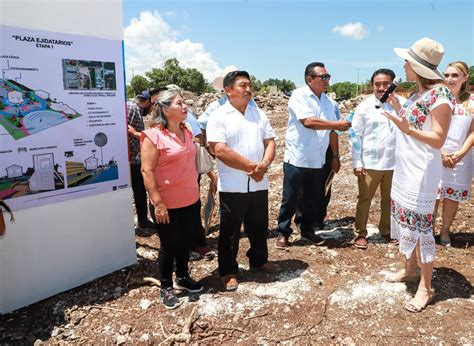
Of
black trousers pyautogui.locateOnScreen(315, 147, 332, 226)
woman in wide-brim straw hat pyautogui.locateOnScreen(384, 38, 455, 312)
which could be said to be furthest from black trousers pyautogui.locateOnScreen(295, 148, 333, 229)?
woman in wide-brim straw hat pyautogui.locateOnScreen(384, 38, 455, 312)

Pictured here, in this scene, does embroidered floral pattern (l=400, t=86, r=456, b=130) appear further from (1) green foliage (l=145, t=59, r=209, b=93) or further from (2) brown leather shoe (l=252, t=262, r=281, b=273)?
(1) green foliage (l=145, t=59, r=209, b=93)

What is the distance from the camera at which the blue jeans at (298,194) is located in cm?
393

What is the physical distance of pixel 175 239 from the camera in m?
2.88

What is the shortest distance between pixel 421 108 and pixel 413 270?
1.43 metres

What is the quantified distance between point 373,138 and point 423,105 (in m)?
1.27

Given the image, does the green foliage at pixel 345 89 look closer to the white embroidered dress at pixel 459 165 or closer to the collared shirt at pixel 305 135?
the white embroidered dress at pixel 459 165

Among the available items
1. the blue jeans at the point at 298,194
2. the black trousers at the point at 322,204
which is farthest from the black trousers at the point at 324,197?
the blue jeans at the point at 298,194

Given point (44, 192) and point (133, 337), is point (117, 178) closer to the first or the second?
point (44, 192)

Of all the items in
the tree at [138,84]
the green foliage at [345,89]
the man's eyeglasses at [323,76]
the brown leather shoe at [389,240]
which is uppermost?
the green foliage at [345,89]

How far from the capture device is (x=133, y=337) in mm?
2656

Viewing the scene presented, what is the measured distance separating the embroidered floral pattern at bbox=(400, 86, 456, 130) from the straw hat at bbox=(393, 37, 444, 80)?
0.13 meters

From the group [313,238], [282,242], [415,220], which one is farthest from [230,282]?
[415,220]

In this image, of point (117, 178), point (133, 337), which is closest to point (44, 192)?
point (117, 178)

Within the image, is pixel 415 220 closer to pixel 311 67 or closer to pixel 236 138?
pixel 236 138
